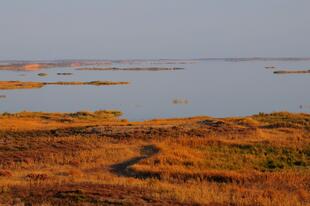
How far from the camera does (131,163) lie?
22.3m

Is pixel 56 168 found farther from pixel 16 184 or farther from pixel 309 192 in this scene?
pixel 309 192

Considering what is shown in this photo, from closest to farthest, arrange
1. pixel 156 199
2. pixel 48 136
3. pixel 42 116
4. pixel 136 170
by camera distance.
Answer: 1. pixel 156 199
2. pixel 136 170
3. pixel 48 136
4. pixel 42 116

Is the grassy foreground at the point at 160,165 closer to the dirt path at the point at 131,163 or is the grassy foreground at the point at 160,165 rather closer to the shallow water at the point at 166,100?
the dirt path at the point at 131,163

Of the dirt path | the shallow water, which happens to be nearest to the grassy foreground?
the dirt path

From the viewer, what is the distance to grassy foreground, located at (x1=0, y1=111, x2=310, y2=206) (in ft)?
45.7

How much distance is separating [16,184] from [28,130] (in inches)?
662

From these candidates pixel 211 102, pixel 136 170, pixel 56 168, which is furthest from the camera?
pixel 211 102

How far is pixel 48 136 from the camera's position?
3019cm

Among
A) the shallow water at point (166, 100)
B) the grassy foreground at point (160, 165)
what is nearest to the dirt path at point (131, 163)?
the grassy foreground at point (160, 165)

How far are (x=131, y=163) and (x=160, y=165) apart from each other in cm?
154

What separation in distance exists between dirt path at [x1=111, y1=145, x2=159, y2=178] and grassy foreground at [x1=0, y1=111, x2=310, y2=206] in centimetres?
5

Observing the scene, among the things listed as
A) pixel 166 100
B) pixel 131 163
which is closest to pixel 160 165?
pixel 131 163

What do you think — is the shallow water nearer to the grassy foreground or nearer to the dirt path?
the grassy foreground

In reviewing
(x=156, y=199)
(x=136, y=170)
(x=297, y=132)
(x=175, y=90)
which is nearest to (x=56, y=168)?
(x=136, y=170)
